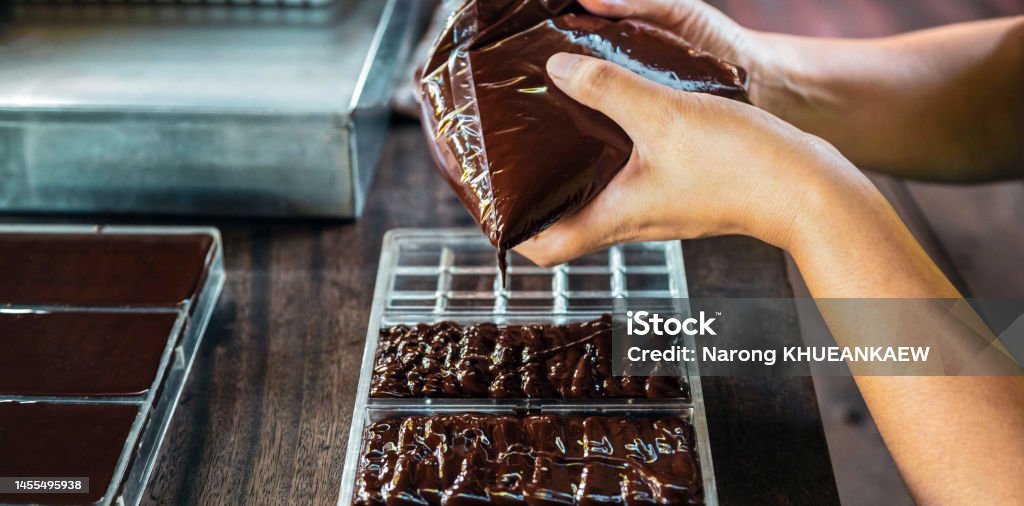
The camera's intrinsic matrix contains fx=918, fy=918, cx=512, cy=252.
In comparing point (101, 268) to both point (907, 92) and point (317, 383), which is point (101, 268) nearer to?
point (317, 383)

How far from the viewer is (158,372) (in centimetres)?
103

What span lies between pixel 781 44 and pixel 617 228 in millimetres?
541

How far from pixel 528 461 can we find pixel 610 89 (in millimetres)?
388

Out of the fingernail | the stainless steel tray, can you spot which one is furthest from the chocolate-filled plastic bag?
the stainless steel tray

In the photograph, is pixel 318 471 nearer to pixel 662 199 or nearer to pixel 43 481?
pixel 43 481

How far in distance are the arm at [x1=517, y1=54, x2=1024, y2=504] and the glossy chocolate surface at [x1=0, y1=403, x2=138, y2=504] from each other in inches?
22.1

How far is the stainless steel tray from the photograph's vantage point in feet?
4.17

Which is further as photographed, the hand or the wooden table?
the hand

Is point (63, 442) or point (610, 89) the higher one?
point (610, 89)

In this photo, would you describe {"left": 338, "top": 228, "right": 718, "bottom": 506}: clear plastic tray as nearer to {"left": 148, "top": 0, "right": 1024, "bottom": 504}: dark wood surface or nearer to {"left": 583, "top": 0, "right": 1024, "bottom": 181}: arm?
{"left": 148, "top": 0, "right": 1024, "bottom": 504}: dark wood surface

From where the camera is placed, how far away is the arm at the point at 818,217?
2.84 ft

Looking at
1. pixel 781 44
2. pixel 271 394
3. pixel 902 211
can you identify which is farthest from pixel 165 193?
pixel 902 211

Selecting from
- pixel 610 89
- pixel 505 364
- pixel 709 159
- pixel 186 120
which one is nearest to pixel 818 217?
pixel 709 159

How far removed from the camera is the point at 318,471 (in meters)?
0.98
